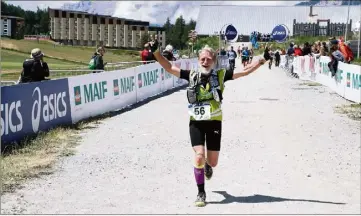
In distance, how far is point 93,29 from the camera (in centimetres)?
17175

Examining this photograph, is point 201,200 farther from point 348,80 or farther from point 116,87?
point 348,80

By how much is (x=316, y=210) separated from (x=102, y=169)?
12.5ft

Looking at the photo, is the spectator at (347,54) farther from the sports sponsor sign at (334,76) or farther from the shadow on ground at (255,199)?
the shadow on ground at (255,199)

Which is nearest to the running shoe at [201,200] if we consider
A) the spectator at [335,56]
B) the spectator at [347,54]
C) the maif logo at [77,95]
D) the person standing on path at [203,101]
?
the person standing on path at [203,101]

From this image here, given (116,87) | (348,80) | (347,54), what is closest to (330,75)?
(347,54)

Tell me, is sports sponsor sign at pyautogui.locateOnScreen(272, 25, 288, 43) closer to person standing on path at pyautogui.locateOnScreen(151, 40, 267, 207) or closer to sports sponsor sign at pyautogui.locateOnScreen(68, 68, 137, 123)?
sports sponsor sign at pyautogui.locateOnScreen(68, 68, 137, 123)

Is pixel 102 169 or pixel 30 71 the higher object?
pixel 30 71

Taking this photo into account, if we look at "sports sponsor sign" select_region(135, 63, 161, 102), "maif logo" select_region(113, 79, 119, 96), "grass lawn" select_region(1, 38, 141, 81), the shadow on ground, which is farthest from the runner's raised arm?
"grass lawn" select_region(1, 38, 141, 81)

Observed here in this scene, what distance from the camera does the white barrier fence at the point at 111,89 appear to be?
1548 cm

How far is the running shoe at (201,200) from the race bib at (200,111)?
0.88 m

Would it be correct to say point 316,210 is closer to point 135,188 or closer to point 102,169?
point 135,188

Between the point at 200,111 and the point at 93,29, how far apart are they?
548 feet

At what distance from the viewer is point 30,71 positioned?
14188 millimetres

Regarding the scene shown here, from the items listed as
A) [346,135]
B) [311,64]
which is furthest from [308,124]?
[311,64]
